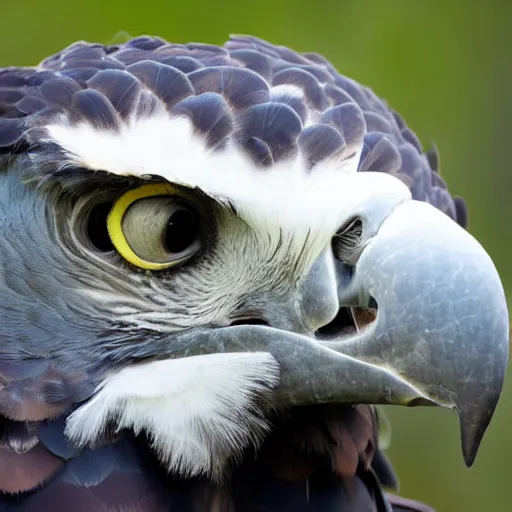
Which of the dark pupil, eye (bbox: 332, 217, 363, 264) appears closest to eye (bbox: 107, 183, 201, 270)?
the dark pupil

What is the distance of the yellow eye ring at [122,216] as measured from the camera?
1718mm

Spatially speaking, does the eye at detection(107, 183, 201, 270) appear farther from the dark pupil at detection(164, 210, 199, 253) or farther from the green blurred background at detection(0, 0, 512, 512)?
the green blurred background at detection(0, 0, 512, 512)

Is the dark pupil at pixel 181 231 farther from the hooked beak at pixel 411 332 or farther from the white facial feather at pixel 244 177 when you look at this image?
the hooked beak at pixel 411 332

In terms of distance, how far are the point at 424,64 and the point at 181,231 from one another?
3.02 meters

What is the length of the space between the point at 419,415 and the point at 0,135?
3.09 metres

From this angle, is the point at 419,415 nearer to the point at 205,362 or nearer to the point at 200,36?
the point at 200,36

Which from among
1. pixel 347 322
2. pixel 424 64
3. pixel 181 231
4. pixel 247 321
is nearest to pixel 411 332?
pixel 347 322

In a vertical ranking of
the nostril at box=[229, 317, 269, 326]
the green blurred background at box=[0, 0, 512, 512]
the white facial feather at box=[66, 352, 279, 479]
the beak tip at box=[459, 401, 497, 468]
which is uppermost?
the beak tip at box=[459, 401, 497, 468]

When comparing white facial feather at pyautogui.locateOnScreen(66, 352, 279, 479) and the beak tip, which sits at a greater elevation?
the beak tip

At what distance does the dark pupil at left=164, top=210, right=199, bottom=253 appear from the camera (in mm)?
1739

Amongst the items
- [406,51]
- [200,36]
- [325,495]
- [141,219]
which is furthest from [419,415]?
[141,219]

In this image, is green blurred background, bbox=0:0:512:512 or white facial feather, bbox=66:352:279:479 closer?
white facial feather, bbox=66:352:279:479

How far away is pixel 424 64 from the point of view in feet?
14.9

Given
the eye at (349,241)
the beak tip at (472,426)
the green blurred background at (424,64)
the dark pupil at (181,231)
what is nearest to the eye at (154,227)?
the dark pupil at (181,231)
